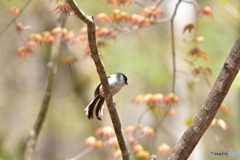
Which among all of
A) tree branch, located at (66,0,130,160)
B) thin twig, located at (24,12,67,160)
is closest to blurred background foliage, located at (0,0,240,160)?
thin twig, located at (24,12,67,160)

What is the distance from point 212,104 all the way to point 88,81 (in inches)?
131

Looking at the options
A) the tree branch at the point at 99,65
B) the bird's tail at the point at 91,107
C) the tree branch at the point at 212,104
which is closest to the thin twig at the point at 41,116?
the bird's tail at the point at 91,107

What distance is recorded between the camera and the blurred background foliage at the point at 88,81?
464cm

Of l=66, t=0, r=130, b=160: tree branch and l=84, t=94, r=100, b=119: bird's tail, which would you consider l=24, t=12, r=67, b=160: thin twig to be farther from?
l=66, t=0, r=130, b=160: tree branch

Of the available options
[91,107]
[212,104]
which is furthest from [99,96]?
[212,104]

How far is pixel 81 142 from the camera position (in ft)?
16.6

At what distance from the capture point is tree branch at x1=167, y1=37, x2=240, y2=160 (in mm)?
1650

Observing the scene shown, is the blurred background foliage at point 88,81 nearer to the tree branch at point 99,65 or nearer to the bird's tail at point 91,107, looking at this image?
the bird's tail at point 91,107

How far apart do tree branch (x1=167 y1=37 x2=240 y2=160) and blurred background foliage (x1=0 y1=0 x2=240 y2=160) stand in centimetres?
280

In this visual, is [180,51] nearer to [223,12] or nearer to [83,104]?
[223,12]

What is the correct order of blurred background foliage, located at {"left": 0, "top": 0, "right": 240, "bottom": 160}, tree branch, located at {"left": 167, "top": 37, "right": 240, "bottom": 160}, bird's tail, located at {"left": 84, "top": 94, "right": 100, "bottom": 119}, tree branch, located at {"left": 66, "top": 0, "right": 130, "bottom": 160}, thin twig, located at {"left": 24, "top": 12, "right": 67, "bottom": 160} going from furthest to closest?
blurred background foliage, located at {"left": 0, "top": 0, "right": 240, "bottom": 160}
thin twig, located at {"left": 24, "top": 12, "right": 67, "bottom": 160}
bird's tail, located at {"left": 84, "top": 94, "right": 100, "bottom": 119}
tree branch, located at {"left": 167, "top": 37, "right": 240, "bottom": 160}
tree branch, located at {"left": 66, "top": 0, "right": 130, "bottom": 160}

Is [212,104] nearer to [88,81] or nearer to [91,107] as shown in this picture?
[91,107]

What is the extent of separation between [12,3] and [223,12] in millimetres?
2927

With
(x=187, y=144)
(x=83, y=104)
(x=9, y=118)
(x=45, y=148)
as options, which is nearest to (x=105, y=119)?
(x=83, y=104)
